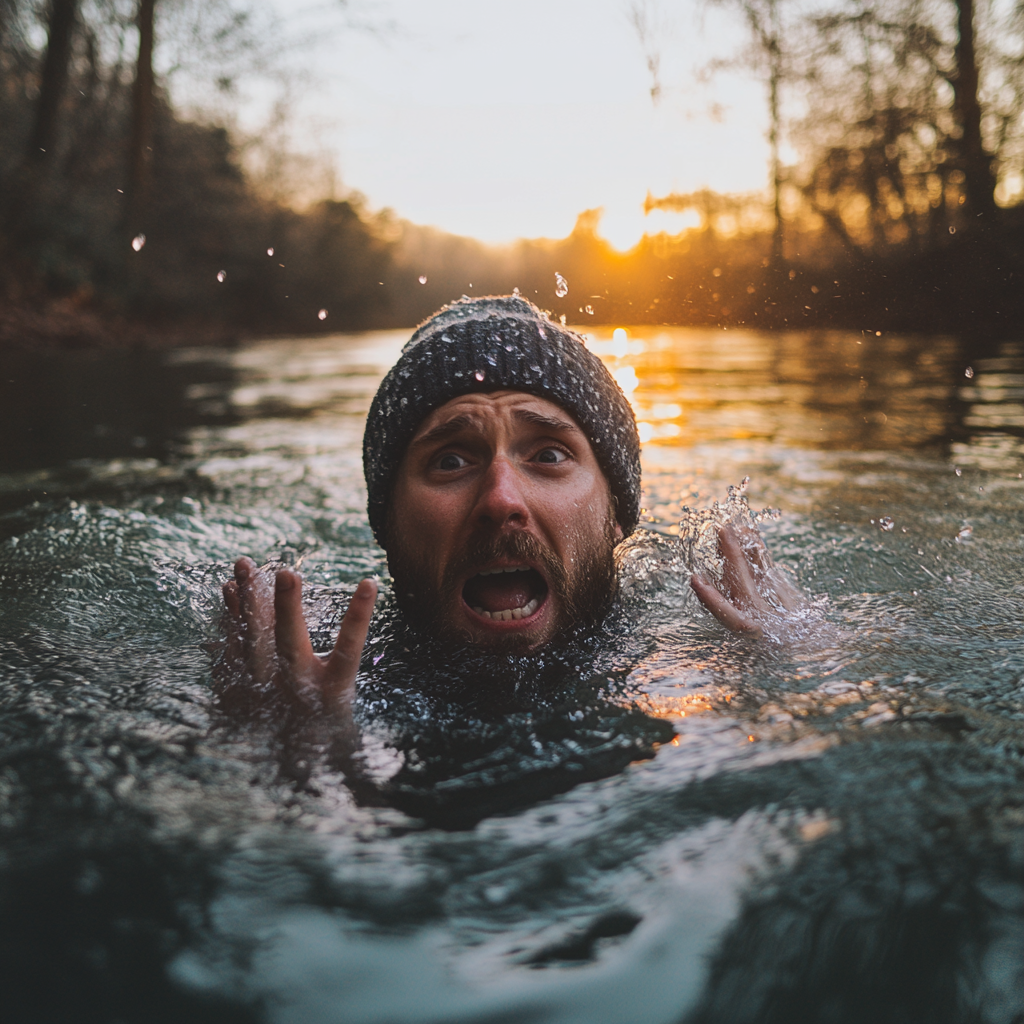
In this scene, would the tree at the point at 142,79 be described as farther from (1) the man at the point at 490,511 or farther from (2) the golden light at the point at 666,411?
(1) the man at the point at 490,511

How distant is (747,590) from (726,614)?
24cm

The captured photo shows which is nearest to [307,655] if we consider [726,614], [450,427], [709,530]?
[450,427]

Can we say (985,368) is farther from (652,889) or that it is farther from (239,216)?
(239,216)

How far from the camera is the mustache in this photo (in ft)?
8.29

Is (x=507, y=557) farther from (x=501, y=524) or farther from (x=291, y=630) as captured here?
(x=291, y=630)

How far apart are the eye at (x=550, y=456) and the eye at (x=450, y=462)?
0.86 feet

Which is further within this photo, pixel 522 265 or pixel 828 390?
pixel 828 390

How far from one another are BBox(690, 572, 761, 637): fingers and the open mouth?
2.08ft

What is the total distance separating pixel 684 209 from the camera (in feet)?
22.4

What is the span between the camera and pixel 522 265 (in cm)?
821

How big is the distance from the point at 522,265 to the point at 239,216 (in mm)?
27132

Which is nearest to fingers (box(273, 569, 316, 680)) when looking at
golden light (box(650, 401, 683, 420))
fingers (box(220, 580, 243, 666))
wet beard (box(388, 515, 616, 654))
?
fingers (box(220, 580, 243, 666))

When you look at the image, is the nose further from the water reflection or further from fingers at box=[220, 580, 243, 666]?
the water reflection

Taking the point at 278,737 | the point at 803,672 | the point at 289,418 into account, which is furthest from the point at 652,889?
the point at 289,418
